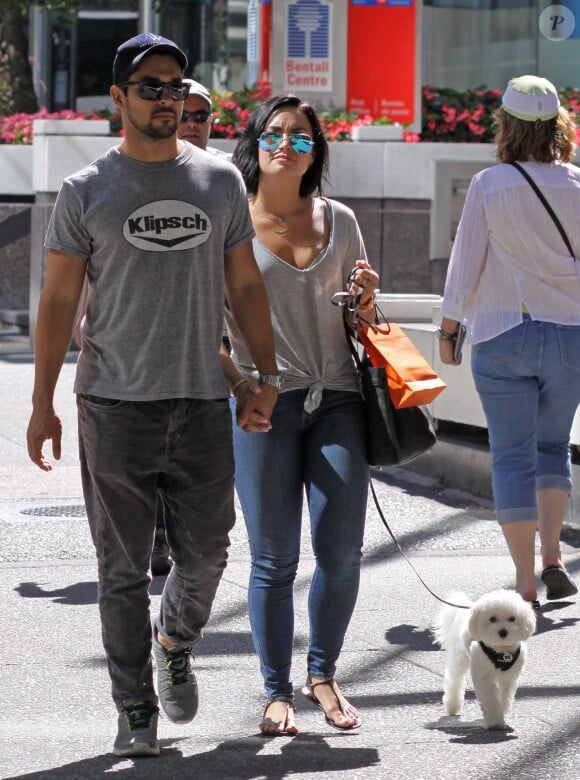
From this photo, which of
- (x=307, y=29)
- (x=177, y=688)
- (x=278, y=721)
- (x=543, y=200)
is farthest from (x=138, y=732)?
(x=307, y=29)

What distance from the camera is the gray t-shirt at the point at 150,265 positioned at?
3955 mm

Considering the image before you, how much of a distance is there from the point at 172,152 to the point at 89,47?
27.0 meters

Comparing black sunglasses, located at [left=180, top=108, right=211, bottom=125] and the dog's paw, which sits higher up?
black sunglasses, located at [left=180, top=108, right=211, bottom=125]

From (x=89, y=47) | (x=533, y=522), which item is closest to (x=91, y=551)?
(x=533, y=522)

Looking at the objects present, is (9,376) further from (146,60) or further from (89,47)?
(89,47)

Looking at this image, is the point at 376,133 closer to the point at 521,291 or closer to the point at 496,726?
the point at 521,291

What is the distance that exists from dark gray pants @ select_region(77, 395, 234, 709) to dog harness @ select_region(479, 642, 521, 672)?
0.82m

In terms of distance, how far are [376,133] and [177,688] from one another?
38.1ft

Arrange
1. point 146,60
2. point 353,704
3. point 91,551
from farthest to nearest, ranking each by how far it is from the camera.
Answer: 1. point 91,551
2. point 353,704
3. point 146,60

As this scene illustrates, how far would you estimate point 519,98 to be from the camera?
5652 mm

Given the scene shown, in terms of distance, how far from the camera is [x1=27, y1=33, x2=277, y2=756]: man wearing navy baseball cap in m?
3.98

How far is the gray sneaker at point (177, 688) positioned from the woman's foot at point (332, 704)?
35 cm

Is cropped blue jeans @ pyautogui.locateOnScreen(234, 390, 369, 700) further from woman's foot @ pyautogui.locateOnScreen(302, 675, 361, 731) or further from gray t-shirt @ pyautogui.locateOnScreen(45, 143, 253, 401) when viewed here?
gray t-shirt @ pyautogui.locateOnScreen(45, 143, 253, 401)

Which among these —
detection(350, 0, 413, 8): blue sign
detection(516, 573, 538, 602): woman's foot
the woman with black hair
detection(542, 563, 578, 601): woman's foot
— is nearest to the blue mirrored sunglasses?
the woman with black hair
